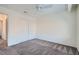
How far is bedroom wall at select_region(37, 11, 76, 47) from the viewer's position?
9.31 ft

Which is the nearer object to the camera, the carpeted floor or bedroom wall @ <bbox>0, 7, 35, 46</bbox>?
the carpeted floor

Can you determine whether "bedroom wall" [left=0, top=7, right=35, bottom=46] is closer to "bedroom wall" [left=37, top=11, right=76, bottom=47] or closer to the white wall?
the white wall

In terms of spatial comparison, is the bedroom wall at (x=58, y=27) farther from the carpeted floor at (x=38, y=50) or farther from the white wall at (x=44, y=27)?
the carpeted floor at (x=38, y=50)

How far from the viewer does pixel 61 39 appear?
3225 millimetres

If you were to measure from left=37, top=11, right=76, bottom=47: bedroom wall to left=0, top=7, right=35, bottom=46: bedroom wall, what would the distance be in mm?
639

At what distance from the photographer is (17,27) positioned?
312 cm

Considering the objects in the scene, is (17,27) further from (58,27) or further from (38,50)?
(58,27)

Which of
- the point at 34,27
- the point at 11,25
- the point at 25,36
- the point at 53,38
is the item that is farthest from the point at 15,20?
the point at 53,38

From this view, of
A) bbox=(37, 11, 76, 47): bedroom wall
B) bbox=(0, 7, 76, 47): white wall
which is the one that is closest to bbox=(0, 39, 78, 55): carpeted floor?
bbox=(0, 7, 76, 47): white wall

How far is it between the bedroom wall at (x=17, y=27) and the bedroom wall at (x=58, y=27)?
0.64 m

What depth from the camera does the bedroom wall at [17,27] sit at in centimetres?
277

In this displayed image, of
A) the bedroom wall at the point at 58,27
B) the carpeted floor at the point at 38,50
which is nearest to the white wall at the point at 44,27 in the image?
the bedroom wall at the point at 58,27
